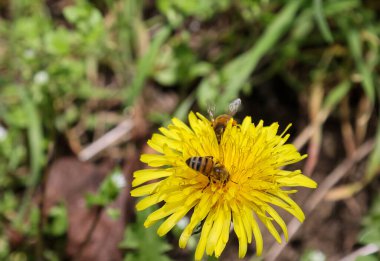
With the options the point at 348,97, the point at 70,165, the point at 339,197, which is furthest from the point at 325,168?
the point at 70,165

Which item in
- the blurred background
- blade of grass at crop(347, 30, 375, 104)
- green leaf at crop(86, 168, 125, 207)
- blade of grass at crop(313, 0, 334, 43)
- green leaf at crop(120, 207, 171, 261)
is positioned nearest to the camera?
green leaf at crop(120, 207, 171, 261)

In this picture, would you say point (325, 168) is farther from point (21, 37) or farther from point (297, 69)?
point (21, 37)

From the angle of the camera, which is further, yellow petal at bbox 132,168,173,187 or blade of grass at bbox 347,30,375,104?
blade of grass at bbox 347,30,375,104

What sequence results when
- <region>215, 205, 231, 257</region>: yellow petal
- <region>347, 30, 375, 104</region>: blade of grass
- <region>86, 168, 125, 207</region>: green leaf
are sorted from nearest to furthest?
<region>215, 205, 231, 257</region>: yellow petal → <region>86, 168, 125, 207</region>: green leaf → <region>347, 30, 375, 104</region>: blade of grass

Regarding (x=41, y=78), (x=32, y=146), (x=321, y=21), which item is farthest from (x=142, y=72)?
(x=321, y=21)

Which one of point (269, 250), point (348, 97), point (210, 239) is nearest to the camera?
point (210, 239)

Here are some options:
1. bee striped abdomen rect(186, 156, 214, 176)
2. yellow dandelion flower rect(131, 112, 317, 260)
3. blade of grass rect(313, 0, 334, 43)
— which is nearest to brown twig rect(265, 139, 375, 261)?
blade of grass rect(313, 0, 334, 43)

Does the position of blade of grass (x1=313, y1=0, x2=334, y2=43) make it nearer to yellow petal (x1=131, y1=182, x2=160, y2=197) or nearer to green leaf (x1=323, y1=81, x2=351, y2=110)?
green leaf (x1=323, y1=81, x2=351, y2=110)
